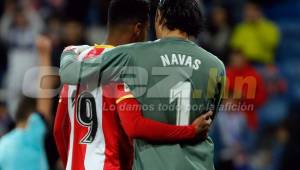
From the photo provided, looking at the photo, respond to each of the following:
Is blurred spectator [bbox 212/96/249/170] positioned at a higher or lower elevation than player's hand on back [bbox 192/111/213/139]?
lower

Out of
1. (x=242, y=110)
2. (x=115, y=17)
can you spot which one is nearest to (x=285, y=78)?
(x=242, y=110)

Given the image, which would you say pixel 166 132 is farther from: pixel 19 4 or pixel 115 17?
pixel 19 4

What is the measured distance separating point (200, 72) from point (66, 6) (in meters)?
7.00

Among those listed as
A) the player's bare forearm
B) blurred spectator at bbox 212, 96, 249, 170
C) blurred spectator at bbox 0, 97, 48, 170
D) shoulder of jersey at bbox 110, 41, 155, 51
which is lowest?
blurred spectator at bbox 212, 96, 249, 170

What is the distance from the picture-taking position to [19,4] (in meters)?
11.6

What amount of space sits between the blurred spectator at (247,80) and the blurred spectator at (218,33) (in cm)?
39

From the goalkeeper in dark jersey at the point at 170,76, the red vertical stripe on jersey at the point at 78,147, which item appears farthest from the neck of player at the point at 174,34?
the red vertical stripe on jersey at the point at 78,147

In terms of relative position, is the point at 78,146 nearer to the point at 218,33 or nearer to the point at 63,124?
the point at 63,124

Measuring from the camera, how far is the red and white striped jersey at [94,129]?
5.28 m

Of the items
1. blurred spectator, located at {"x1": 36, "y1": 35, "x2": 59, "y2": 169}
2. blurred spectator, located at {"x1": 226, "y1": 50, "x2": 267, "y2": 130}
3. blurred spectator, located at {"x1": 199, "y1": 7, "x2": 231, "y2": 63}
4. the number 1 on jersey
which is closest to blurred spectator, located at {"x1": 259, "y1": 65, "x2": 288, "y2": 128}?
blurred spectator, located at {"x1": 226, "y1": 50, "x2": 267, "y2": 130}

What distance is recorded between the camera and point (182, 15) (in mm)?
5090

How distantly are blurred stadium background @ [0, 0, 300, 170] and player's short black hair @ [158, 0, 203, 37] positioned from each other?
4.43 metres

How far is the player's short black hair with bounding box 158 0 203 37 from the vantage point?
5090 mm

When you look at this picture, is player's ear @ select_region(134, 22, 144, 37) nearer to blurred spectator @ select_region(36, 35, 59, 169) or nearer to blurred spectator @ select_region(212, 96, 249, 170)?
blurred spectator @ select_region(36, 35, 59, 169)
